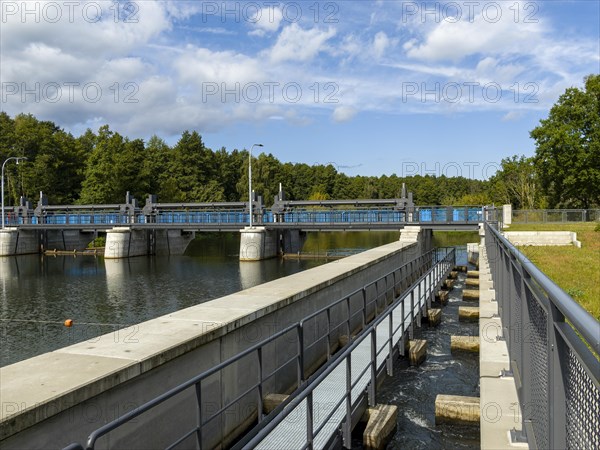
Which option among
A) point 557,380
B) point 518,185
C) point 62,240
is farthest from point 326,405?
point 518,185

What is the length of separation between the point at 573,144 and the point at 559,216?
13.4 meters

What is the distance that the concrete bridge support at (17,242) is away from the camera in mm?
51438

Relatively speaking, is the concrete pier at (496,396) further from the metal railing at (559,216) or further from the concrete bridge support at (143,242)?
the concrete bridge support at (143,242)

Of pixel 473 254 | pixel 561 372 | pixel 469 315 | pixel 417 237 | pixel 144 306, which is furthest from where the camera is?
pixel 473 254

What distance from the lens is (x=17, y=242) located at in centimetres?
5300

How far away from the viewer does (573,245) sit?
25.4 metres

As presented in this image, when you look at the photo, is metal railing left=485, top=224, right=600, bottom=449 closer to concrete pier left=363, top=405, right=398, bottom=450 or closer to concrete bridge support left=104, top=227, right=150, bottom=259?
concrete pier left=363, top=405, right=398, bottom=450

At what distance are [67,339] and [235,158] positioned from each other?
334 ft

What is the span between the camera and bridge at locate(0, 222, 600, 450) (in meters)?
2.58

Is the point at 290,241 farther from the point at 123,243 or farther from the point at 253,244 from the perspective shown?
the point at 123,243

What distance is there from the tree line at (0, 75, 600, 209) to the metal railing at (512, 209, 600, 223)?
1123 cm

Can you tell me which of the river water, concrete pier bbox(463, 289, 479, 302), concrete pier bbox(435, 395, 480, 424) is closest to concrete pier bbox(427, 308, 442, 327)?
the river water

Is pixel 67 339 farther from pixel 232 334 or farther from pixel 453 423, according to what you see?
pixel 453 423

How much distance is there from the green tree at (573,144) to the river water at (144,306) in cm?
1551
